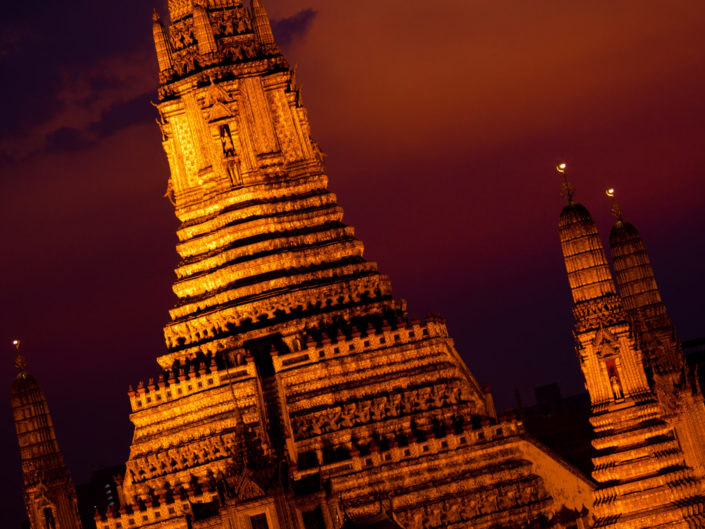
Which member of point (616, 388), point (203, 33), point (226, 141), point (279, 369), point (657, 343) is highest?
point (203, 33)

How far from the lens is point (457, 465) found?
42.7 metres

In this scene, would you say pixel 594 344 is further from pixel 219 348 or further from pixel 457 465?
pixel 219 348

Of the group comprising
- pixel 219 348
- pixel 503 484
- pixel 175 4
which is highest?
pixel 175 4

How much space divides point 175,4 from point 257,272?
10004 mm

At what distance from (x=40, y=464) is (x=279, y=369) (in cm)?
878

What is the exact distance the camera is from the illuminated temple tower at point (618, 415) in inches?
1556

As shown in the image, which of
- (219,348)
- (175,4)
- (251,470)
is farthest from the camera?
(175,4)

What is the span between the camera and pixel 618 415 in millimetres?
40781

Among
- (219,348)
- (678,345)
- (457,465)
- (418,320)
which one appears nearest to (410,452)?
(457,465)

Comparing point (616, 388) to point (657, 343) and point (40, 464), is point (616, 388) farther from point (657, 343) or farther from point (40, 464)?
point (40, 464)

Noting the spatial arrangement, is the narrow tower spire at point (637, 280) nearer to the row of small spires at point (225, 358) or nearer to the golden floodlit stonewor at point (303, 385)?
the golden floodlit stonewor at point (303, 385)

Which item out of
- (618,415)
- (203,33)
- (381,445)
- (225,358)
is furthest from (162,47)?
(618,415)

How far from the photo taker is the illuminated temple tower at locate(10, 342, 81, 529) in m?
48.2

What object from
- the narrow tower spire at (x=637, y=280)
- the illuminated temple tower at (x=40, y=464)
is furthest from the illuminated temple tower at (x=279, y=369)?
the narrow tower spire at (x=637, y=280)
